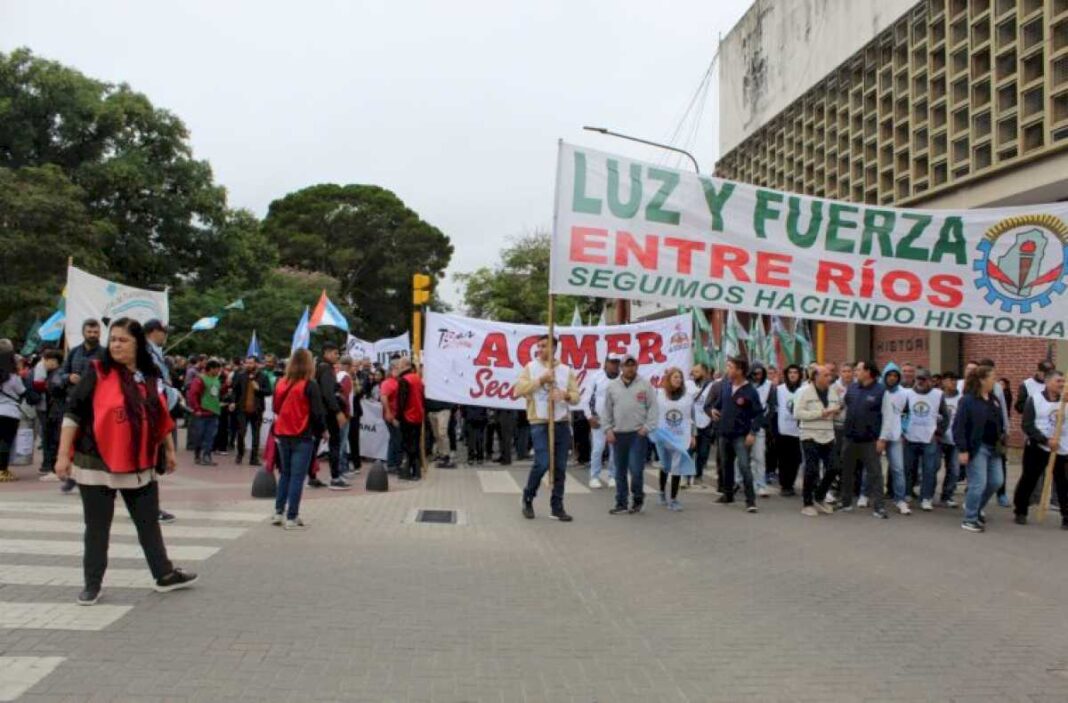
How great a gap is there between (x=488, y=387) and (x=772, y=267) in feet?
21.3

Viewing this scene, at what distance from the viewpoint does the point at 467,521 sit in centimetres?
956

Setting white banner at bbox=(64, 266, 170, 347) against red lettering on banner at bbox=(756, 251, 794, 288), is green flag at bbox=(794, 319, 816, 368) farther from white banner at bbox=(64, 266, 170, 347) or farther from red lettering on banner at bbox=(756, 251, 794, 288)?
white banner at bbox=(64, 266, 170, 347)

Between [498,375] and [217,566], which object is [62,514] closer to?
[217,566]

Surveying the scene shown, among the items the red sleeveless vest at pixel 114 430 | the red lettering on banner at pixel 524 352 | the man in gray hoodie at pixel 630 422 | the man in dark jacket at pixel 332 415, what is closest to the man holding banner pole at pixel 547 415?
the man in gray hoodie at pixel 630 422

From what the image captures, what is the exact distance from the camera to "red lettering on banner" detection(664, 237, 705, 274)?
371 inches

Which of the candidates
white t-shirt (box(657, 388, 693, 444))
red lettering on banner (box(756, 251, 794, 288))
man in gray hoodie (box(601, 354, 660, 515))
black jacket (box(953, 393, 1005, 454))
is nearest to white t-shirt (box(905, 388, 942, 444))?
black jacket (box(953, 393, 1005, 454))

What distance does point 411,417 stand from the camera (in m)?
13.6

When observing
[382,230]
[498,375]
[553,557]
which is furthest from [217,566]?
[382,230]

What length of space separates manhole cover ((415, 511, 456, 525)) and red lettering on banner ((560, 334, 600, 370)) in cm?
576

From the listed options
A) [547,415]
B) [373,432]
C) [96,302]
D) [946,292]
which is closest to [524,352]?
[373,432]

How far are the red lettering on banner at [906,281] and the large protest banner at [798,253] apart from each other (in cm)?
1

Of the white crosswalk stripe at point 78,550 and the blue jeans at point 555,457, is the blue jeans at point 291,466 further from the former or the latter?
the blue jeans at point 555,457

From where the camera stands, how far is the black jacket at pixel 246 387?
14.8 m

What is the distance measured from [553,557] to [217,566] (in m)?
2.66
